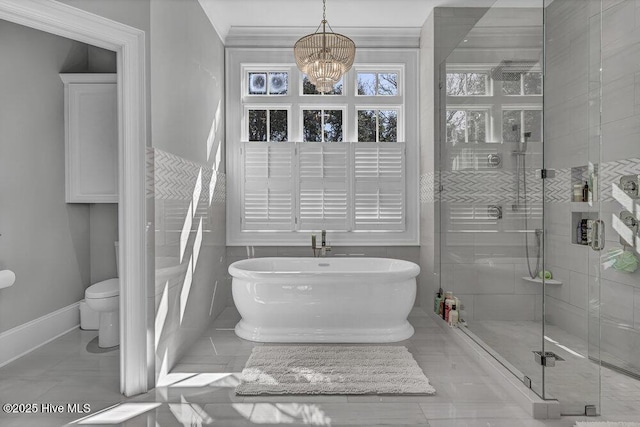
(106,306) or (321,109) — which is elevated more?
A: (321,109)

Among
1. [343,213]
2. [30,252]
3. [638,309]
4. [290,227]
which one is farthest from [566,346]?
[30,252]

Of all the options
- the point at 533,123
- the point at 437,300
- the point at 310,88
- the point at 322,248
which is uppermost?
the point at 310,88

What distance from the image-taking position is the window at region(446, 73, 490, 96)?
271 cm

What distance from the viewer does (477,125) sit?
110 inches

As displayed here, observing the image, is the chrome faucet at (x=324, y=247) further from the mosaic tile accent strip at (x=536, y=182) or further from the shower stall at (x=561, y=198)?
the shower stall at (x=561, y=198)

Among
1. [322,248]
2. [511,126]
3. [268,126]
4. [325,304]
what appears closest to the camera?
[511,126]

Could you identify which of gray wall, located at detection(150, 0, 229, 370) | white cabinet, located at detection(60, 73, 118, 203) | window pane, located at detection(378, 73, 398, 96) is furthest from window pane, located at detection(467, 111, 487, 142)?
white cabinet, located at detection(60, 73, 118, 203)

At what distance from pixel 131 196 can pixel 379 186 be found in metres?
2.50

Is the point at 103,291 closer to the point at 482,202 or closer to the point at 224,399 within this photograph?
the point at 224,399

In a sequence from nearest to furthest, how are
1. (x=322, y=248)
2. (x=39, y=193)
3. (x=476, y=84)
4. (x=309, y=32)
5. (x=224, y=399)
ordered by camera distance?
1. (x=224, y=399)
2. (x=476, y=84)
3. (x=39, y=193)
4. (x=322, y=248)
5. (x=309, y=32)

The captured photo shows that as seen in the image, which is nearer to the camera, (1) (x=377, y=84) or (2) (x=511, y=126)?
(2) (x=511, y=126)

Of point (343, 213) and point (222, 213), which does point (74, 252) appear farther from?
point (343, 213)

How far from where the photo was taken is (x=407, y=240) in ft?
13.3

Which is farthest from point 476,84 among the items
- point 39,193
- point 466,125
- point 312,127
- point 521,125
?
point 39,193
